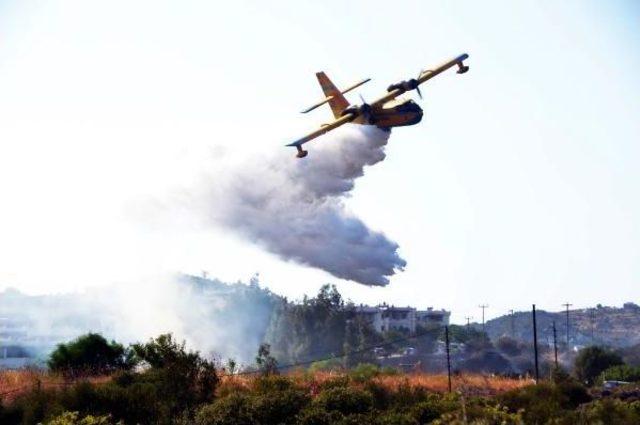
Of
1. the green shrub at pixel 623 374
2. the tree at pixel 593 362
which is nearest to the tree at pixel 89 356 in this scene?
the green shrub at pixel 623 374

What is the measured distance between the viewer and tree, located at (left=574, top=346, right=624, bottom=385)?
84.2 meters

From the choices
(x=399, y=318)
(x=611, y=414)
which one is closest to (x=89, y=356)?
(x=611, y=414)

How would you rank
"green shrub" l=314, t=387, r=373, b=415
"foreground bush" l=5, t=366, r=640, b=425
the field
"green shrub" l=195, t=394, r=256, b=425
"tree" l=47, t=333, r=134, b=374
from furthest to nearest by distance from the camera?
"tree" l=47, t=333, r=134, b=374 < the field < "green shrub" l=314, t=387, r=373, b=415 < "foreground bush" l=5, t=366, r=640, b=425 < "green shrub" l=195, t=394, r=256, b=425

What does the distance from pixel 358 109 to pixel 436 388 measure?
16.0m

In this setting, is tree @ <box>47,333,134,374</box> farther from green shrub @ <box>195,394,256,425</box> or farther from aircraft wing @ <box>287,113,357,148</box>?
green shrub @ <box>195,394,256,425</box>

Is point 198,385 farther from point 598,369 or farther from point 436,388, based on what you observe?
point 598,369

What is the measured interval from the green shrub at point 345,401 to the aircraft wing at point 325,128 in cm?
1883

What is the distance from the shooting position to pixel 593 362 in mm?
85438

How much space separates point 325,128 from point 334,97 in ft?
16.3

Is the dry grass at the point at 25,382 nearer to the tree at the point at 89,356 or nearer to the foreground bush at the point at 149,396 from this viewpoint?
the foreground bush at the point at 149,396

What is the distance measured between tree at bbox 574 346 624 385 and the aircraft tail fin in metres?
44.1

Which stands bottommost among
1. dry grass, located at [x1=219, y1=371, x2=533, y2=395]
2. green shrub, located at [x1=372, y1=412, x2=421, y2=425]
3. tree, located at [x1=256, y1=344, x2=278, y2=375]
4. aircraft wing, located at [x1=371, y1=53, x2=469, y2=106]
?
green shrub, located at [x1=372, y1=412, x2=421, y2=425]

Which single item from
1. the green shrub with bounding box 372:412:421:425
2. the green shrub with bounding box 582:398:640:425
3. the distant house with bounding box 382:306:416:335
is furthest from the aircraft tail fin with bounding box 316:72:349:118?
the distant house with bounding box 382:306:416:335

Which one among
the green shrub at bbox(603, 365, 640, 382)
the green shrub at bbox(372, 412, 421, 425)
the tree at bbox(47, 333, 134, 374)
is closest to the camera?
the green shrub at bbox(372, 412, 421, 425)
